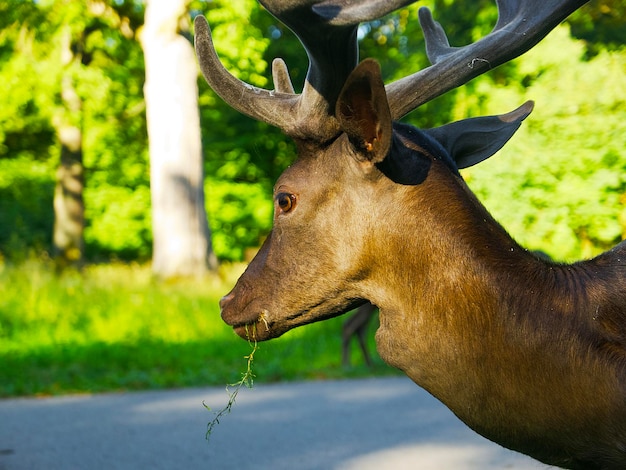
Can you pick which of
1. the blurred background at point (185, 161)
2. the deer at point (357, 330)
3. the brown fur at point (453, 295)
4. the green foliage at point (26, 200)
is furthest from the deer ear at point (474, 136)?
the green foliage at point (26, 200)

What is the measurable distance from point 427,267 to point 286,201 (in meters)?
0.62

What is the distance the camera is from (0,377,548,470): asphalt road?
588 cm

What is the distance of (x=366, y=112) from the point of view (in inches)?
120

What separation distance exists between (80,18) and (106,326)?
753cm

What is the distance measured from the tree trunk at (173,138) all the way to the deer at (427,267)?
11.5 metres

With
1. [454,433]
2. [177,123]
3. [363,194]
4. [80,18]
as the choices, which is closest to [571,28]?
[177,123]

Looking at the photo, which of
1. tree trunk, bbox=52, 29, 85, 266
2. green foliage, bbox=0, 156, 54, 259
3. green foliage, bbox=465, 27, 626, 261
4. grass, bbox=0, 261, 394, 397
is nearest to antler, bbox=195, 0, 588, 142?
grass, bbox=0, 261, 394, 397

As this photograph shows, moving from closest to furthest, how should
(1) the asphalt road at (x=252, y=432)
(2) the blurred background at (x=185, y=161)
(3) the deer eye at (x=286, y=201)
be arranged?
(3) the deer eye at (x=286, y=201) < (1) the asphalt road at (x=252, y=432) < (2) the blurred background at (x=185, y=161)

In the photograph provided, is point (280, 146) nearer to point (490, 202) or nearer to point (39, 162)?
point (39, 162)

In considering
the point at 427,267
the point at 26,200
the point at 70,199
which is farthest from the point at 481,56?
the point at 26,200

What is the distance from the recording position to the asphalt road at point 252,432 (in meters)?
5.88

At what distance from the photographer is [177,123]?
15070mm

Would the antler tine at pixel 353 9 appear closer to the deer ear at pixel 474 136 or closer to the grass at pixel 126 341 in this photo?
the deer ear at pixel 474 136

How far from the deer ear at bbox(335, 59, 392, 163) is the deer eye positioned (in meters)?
0.36
